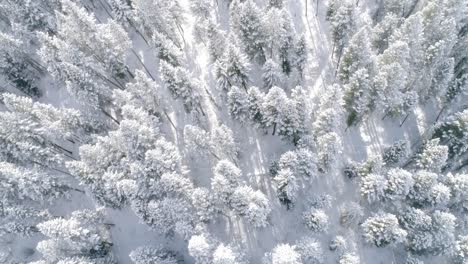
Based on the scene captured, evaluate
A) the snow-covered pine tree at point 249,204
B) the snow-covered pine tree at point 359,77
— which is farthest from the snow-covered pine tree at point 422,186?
the snow-covered pine tree at point 249,204

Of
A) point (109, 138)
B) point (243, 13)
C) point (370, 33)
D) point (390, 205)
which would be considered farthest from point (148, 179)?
point (370, 33)

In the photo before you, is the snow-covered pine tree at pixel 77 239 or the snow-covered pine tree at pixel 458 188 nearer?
the snow-covered pine tree at pixel 77 239

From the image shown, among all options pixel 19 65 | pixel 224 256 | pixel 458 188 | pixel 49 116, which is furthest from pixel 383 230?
pixel 19 65

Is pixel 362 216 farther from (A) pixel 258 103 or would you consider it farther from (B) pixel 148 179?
(B) pixel 148 179

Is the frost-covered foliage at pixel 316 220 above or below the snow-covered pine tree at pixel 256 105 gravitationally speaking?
below

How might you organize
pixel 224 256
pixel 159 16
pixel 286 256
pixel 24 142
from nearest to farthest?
pixel 224 256 < pixel 286 256 < pixel 24 142 < pixel 159 16

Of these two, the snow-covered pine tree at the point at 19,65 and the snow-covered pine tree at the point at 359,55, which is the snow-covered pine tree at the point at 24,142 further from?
the snow-covered pine tree at the point at 359,55

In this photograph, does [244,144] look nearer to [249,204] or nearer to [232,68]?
[232,68]

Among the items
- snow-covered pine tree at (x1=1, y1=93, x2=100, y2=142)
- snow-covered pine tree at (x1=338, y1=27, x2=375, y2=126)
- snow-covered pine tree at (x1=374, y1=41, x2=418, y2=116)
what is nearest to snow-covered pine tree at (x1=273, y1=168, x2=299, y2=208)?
snow-covered pine tree at (x1=338, y1=27, x2=375, y2=126)

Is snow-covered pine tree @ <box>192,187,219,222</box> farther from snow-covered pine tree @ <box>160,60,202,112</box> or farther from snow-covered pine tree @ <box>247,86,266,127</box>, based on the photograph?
snow-covered pine tree @ <box>160,60,202,112</box>
